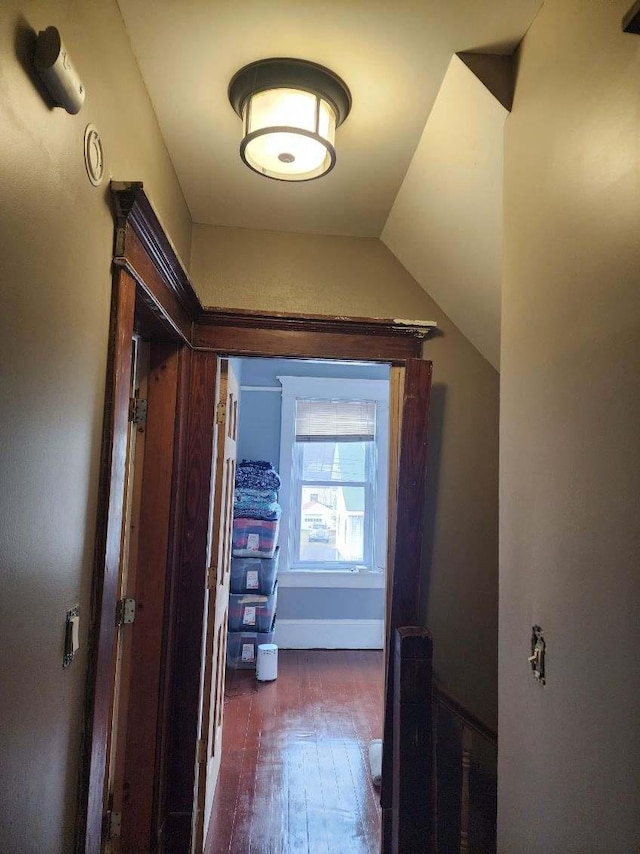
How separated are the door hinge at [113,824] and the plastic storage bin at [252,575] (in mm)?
2437

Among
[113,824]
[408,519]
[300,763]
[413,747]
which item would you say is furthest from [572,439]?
[300,763]

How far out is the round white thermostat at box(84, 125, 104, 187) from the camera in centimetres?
110

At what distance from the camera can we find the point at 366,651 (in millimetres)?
4840

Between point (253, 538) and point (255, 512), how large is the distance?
212 millimetres

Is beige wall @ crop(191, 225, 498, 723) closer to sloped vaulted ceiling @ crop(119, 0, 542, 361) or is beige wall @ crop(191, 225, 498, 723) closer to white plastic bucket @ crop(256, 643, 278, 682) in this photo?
sloped vaulted ceiling @ crop(119, 0, 542, 361)

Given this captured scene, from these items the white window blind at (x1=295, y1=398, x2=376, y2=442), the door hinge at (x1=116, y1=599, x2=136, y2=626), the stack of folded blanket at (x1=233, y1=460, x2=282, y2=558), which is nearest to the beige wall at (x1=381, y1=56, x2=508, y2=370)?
the door hinge at (x1=116, y1=599, x2=136, y2=626)


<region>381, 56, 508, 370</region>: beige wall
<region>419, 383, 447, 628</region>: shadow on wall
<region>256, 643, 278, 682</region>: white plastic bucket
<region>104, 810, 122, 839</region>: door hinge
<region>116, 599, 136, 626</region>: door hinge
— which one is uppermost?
<region>381, 56, 508, 370</region>: beige wall

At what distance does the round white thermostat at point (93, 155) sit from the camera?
110 centimetres

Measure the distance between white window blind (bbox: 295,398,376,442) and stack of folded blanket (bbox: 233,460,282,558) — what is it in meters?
0.64

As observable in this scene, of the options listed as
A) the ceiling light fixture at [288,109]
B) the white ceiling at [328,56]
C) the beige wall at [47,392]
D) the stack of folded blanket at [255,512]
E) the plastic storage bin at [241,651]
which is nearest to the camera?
the beige wall at [47,392]

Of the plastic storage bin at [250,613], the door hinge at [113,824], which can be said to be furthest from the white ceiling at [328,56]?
the plastic storage bin at [250,613]

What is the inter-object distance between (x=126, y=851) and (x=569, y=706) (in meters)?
1.79

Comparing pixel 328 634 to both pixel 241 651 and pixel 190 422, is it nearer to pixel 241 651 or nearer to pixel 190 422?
pixel 241 651

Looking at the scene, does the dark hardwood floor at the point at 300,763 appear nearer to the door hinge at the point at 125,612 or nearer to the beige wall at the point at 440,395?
the beige wall at the point at 440,395
